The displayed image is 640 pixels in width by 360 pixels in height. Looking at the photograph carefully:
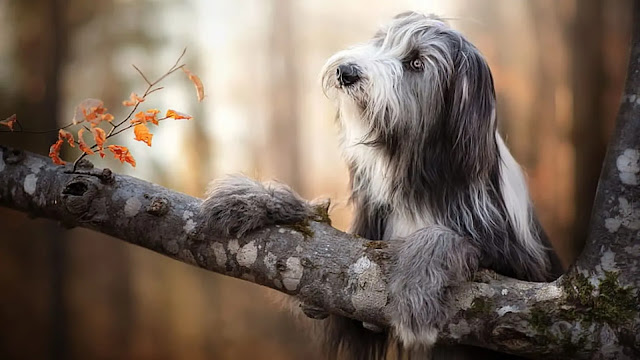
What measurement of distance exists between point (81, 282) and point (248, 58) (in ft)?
3.43

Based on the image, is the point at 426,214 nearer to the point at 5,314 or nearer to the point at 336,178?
the point at 336,178

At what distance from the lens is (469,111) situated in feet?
4.86

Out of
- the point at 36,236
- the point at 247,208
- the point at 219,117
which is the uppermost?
the point at 247,208

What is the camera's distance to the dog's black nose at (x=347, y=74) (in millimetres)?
1418

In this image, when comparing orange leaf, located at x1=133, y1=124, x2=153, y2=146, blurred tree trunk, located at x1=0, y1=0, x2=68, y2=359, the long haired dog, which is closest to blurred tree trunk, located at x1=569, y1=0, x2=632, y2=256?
the long haired dog

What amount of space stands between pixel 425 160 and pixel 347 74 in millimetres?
246

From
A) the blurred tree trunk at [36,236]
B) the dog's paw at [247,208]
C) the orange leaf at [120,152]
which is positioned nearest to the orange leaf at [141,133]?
the orange leaf at [120,152]

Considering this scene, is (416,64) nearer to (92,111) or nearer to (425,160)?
(425,160)

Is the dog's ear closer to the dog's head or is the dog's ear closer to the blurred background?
the dog's head

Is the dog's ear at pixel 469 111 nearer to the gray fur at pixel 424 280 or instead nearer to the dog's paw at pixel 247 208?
the gray fur at pixel 424 280

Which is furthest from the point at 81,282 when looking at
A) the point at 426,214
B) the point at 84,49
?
the point at 426,214

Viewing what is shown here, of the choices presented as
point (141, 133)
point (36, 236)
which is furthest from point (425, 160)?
point (36, 236)

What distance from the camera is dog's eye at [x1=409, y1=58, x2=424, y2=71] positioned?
1.50 meters

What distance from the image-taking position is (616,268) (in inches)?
50.8
